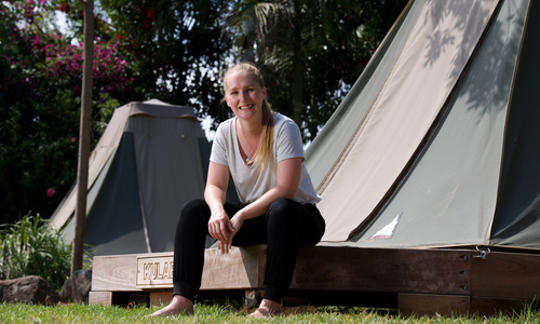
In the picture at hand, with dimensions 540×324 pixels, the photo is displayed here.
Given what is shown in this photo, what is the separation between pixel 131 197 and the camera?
7887 millimetres

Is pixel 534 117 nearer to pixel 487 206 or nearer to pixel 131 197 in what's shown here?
pixel 487 206

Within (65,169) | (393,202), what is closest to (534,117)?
(393,202)

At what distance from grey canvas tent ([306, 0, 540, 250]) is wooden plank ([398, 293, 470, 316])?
0.61 metres

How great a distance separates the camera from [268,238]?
8.71 feet

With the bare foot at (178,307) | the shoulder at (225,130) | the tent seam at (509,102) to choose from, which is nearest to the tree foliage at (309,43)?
the tent seam at (509,102)

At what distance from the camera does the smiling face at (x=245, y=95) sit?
2.91 metres

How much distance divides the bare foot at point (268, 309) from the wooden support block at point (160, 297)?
1.07 metres

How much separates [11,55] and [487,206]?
9.57 metres

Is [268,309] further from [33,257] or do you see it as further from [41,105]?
[41,105]

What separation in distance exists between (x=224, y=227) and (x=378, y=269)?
27.3 inches

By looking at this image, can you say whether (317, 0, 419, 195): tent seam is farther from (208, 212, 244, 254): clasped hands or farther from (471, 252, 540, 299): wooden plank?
(208, 212, 244, 254): clasped hands

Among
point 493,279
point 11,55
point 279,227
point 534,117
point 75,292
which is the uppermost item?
point 11,55

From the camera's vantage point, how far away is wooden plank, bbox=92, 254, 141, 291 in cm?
370

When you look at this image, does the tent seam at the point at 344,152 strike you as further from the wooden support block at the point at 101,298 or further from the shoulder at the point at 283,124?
the shoulder at the point at 283,124
